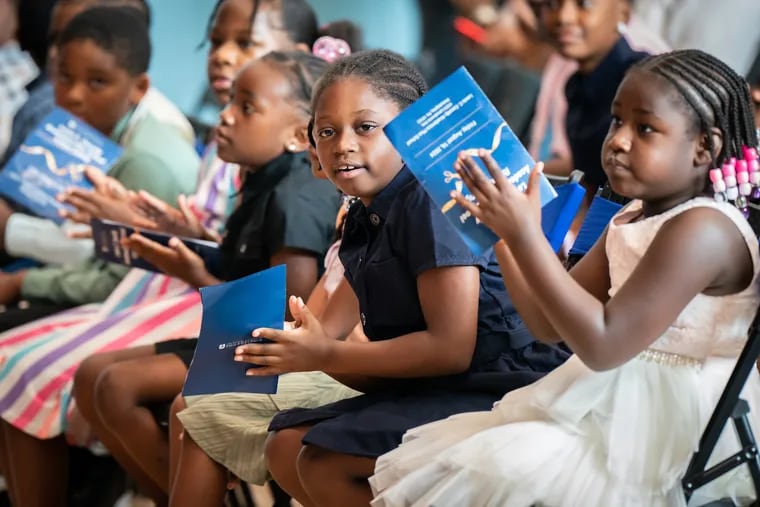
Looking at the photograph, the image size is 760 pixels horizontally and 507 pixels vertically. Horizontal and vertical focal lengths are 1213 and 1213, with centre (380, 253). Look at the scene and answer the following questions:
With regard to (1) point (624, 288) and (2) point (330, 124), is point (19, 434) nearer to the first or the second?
(2) point (330, 124)

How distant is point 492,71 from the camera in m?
4.38

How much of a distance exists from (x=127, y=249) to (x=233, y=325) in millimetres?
918

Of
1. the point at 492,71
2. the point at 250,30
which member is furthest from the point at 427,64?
the point at 250,30

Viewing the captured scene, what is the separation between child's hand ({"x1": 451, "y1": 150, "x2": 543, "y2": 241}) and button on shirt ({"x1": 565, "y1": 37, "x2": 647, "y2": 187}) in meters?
1.44

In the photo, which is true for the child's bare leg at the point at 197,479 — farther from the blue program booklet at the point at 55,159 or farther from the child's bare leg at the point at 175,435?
the blue program booklet at the point at 55,159

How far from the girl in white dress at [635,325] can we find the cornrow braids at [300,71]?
1.00m

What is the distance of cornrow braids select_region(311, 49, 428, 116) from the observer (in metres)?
1.95

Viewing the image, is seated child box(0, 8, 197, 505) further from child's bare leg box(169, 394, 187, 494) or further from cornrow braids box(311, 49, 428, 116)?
cornrow braids box(311, 49, 428, 116)

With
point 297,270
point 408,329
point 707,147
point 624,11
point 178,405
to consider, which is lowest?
point 178,405

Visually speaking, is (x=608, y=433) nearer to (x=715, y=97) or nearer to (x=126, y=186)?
(x=715, y=97)

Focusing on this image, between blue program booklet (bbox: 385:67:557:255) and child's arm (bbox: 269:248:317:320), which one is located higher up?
blue program booklet (bbox: 385:67:557:255)

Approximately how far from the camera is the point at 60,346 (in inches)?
104

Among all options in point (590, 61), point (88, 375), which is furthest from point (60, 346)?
point (590, 61)

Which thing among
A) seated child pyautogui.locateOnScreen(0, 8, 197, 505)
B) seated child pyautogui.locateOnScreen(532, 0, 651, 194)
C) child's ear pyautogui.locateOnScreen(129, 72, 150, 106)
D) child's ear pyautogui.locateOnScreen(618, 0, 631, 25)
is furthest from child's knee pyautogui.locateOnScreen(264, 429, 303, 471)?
child's ear pyautogui.locateOnScreen(618, 0, 631, 25)
